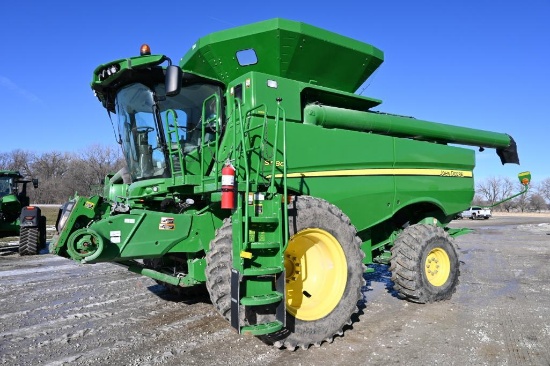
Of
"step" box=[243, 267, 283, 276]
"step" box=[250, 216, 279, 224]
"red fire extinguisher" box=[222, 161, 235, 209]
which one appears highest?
"red fire extinguisher" box=[222, 161, 235, 209]

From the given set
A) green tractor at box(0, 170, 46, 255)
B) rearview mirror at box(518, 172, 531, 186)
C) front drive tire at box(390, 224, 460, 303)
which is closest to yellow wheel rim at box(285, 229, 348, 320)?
front drive tire at box(390, 224, 460, 303)

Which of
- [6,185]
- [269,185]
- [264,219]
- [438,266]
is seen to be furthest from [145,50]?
[6,185]

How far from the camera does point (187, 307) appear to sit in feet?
17.3

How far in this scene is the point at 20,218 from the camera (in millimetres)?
11133

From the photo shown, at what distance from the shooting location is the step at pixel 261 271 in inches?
131

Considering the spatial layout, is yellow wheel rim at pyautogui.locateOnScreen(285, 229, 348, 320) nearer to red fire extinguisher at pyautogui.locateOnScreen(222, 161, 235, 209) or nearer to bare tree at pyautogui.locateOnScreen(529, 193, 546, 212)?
red fire extinguisher at pyautogui.locateOnScreen(222, 161, 235, 209)

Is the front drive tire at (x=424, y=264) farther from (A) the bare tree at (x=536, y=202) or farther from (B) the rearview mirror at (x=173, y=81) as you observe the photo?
(A) the bare tree at (x=536, y=202)

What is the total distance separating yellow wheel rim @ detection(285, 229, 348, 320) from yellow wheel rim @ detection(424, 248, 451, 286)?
2111 mm

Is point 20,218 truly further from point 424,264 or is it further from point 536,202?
point 536,202

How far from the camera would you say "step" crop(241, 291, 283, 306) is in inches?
129

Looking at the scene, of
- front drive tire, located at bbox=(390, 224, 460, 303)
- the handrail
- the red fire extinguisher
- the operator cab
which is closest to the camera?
the red fire extinguisher

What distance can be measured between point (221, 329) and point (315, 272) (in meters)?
1.20

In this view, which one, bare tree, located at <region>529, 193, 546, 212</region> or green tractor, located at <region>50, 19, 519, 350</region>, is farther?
bare tree, located at <region>529, 193, 546, 212</region>

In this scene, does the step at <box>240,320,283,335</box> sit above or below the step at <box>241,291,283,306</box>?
below
